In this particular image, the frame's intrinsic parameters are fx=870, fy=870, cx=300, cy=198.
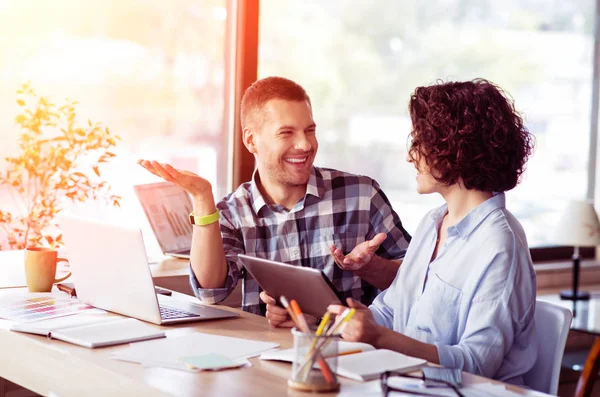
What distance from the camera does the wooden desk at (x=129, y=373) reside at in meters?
1.51

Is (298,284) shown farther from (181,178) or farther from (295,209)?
(295,209)

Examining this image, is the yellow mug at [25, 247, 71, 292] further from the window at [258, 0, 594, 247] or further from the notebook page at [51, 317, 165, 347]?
the window at [258, 0, 594, 247]

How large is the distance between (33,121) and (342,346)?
6.07 feet

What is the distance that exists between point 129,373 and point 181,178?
0.76 m

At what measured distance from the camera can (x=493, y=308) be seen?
5.88 ft

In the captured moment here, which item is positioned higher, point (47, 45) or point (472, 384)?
point (47, 45)

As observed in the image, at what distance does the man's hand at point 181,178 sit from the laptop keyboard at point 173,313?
31 centimetres

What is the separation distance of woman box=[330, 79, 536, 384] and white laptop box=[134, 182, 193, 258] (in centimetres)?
128

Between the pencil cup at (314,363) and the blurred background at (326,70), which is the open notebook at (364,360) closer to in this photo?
the pencil cup at (314,363)

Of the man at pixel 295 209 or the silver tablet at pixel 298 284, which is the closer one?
the silver tablet at pixel 298 284

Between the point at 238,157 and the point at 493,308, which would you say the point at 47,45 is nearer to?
A: the point at 238,157

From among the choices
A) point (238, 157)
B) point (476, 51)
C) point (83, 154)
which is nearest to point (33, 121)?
point (83, 154)

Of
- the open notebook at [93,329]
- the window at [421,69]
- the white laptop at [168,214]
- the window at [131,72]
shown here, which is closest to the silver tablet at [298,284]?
the open notebook at [93,329]

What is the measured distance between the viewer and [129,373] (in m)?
1.59
